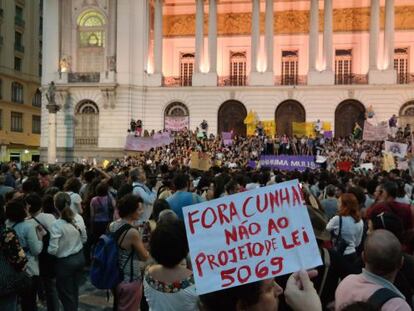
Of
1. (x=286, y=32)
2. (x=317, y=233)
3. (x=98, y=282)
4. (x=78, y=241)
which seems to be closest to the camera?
(x=317, y=233)

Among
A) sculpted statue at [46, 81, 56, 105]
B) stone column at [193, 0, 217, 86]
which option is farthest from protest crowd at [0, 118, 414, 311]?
stone column at [193, 0, 217, 86]

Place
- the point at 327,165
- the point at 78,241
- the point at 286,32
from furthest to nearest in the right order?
1. the point at 286,32
2. the point at 327,165
3. the point at 78,241

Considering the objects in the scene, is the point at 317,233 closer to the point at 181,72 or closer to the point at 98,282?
the point at 98,282

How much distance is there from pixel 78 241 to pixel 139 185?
2795mm

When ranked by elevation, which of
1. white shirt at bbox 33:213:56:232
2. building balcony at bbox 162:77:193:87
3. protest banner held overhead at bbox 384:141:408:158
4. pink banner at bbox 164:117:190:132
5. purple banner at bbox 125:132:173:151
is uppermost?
building balcony at bbox 162:77:193:87

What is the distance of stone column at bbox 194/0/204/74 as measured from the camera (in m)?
39.6

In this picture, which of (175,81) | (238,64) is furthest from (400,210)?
(238,64)

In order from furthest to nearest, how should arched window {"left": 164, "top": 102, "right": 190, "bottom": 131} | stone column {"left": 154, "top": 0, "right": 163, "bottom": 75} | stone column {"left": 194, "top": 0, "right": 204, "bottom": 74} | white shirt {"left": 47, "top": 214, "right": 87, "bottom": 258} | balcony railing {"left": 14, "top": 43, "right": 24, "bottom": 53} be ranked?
1. balcony railing {"left": 14, "top": 43, "right": 24, "bottom": 53}
2. stone column {"left": 154, "top": 0, "right": 163, "bottom": 75}
3. stone column {"left": 194, "top": 0, "right": 204, "bottom": 74}
4. arched window {"left": 164, "top": 102, "right": 190, "bottom": 131}
5. white shirt {"left": 47, "top": 214, "right": 87, "bottom": 258}

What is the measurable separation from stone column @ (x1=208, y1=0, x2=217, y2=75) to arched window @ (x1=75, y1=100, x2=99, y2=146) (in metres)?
9.30

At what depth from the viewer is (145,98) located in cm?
3941

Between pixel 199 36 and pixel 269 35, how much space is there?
17.2ft

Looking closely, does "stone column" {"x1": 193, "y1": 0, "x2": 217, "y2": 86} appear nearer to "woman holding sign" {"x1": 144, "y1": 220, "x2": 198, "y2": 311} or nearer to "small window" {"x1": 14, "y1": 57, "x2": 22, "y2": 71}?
"small window" {"x1": 14, "y1": 57, "x2": 22, "y2": 71}

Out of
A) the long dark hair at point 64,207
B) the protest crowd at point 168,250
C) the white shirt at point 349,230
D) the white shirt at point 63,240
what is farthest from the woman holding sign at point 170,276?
the white shirt at point 349,230

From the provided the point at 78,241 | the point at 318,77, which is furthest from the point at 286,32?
the point at 78,241
